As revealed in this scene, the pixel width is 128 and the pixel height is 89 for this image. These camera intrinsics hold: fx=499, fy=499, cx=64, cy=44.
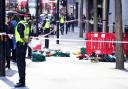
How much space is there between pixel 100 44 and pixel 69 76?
19.1 feet

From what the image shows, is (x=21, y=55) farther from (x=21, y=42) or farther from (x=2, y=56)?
(x=2, y=56)

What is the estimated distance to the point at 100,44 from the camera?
68.9ft

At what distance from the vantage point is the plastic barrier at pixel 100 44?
20.8m

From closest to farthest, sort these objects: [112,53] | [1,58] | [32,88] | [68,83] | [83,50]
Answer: [32,88] → [68,83] → [1,58] → [112,53] → [83,50]

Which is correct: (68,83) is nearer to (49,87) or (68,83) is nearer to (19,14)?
(49,87)

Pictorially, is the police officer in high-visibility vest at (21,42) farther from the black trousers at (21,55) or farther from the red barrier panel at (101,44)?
the red barrier panel at (101,44)

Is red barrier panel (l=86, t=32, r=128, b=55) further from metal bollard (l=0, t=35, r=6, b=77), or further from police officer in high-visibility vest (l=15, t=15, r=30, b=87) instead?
police officer in high-visibility vest (l=15, t=15, r=30, b=87)

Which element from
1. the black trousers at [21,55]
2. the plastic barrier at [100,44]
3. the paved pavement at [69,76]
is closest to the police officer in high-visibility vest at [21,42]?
the black trousers at [21,55]

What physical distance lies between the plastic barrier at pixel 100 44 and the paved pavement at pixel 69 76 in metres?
1.35

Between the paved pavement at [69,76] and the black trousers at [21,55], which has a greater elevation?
the black trousers at [21,55]

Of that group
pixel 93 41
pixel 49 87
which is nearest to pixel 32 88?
pixel 49 87

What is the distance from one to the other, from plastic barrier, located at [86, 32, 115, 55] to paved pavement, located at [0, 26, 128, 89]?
1.35 meters

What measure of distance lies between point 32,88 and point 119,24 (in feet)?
18.1

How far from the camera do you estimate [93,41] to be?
20953 millimetres
